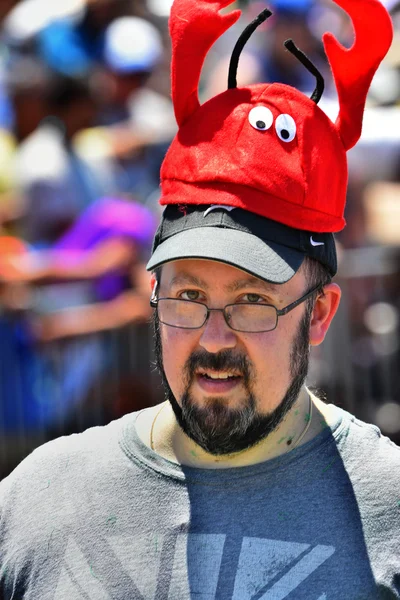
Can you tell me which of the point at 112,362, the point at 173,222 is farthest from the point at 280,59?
the point at 173,222

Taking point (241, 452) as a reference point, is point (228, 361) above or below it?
above

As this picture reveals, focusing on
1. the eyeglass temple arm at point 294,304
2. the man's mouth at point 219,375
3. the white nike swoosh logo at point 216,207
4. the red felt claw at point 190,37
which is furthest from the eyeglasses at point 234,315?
the red felt claw at point 190,37

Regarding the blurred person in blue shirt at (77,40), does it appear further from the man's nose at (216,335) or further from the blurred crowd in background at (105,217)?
the man's nose at (216,335)

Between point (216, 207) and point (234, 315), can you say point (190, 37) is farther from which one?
point (234, 315)

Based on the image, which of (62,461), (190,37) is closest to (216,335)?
(62,461)

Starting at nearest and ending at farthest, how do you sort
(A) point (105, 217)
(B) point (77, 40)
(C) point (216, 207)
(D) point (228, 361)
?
(D) point (228, 361) < (C) point (216, 207) < (A) point (105, 217) < (B) point (77, 40)

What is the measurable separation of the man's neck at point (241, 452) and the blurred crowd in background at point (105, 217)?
3.04 metres

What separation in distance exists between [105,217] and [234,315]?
3426 millimetres

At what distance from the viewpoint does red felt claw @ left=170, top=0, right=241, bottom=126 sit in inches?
89.7

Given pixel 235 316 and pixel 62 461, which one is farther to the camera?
pixel 62 461

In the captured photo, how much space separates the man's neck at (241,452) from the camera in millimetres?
2256

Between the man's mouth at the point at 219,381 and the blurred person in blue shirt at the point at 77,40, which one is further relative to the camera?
the blurred person in blue shirt at the point at 77,40

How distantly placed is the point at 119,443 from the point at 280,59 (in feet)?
14.0

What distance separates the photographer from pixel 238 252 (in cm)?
215
